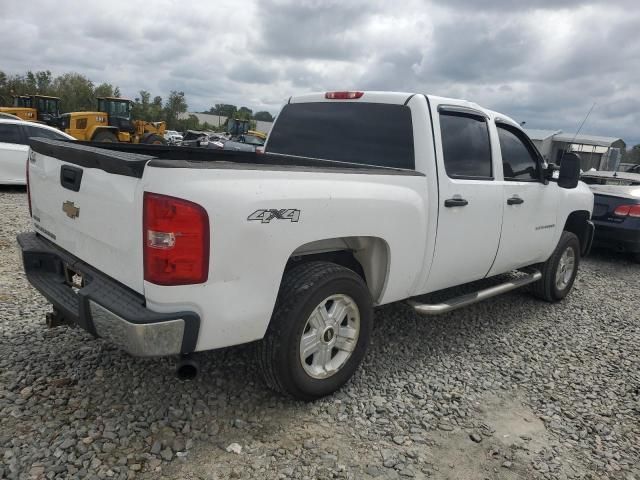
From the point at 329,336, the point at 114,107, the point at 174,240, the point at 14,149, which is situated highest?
the point at 114,107

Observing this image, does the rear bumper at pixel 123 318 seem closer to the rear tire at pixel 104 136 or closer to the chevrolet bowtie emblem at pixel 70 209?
the chevrolet bowtie emblem at pixel 70 209

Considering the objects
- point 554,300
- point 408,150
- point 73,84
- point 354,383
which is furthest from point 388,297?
point 73,84

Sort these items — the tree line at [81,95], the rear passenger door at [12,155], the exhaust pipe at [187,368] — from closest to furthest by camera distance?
the exhaust pipe at [187,368] → the rear passenger door at [12,155] → the tree line at [81,95]

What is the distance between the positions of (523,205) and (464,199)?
1062 mm

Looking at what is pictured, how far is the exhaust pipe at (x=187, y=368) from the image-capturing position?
2475 mm

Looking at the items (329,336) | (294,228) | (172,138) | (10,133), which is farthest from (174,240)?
(172,138)

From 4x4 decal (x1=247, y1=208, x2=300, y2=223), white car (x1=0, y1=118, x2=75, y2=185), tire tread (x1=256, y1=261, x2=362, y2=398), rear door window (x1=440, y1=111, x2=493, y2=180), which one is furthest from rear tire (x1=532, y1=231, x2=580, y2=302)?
white car (x1=0, y1=118, x2=75, y2=185)

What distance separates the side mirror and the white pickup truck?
19 millimetres

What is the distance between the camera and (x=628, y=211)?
7754mm

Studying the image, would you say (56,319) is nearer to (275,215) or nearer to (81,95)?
(275,215)

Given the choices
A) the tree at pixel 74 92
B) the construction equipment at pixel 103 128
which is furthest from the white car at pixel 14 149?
the tree at pixel 74 92

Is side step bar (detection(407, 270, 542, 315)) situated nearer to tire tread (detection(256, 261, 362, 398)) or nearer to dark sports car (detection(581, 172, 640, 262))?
tire tread (detection(256, 261, 362, 398))

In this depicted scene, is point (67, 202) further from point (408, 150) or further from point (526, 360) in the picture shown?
point (526, 360)

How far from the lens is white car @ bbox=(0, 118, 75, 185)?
10055 mm
